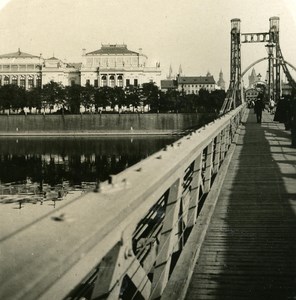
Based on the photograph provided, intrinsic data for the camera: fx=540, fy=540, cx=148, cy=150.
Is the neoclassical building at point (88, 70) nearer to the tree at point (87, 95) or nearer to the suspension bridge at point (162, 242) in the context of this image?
the tree at point (87, 95)

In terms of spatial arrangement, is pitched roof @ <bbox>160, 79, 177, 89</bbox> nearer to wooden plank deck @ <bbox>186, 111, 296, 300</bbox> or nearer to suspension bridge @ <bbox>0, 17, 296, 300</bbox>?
wooden plank deck @ <bbox>186, 111, 296, 300</bbox>

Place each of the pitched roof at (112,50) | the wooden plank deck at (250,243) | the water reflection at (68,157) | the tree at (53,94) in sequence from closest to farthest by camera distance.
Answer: the wooden plank deck at (250,243) < the water reflection at (68,157) < the tree at (53,94) < the pitched roof at (112,50)

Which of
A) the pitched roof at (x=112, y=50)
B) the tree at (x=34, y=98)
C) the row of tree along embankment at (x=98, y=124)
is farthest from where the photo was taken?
the pitched roof at (x=112, y=50)

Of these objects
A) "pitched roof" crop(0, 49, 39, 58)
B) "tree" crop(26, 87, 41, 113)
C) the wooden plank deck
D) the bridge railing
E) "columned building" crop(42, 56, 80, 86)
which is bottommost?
the wooden plank deck

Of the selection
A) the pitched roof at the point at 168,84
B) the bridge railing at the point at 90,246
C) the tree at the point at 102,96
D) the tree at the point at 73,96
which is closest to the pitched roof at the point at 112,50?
the pitched roof at the point at 168,84

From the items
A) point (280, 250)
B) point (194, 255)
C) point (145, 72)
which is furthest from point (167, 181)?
point (145, 72)

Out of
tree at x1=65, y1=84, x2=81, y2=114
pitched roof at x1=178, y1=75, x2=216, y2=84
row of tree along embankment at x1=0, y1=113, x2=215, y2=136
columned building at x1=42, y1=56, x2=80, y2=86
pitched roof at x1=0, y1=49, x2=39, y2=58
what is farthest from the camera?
pitched roof at x1=178, y1=75, x2=216, y2=84

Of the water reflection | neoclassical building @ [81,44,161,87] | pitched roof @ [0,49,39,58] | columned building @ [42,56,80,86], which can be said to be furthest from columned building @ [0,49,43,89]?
the water reflection
